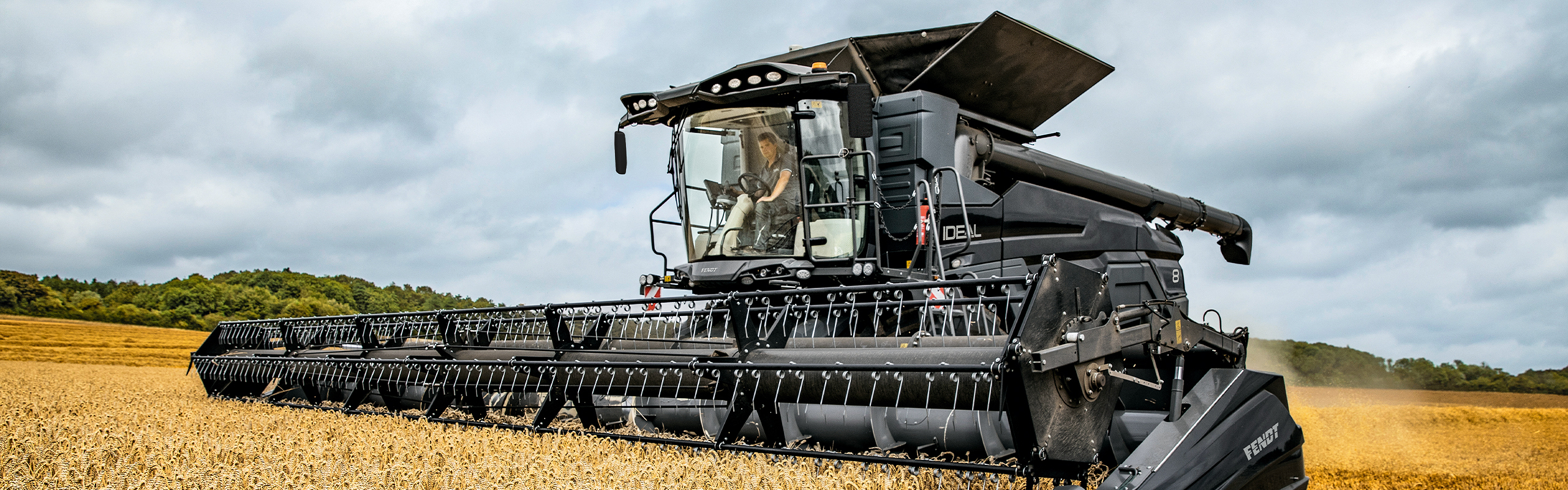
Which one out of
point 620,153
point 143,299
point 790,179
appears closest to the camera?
point 790,179

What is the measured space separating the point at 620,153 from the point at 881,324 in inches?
97.6

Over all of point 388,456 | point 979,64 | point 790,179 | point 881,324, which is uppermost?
Answer: point 979,64

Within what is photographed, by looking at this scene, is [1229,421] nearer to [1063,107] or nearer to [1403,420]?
[1063,107]

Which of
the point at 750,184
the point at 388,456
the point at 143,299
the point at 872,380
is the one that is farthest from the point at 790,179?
the point at 143,299

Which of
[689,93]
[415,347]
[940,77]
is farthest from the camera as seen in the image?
[940,77]

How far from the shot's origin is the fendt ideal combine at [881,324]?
9.01 ft

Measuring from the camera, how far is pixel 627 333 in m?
4.43

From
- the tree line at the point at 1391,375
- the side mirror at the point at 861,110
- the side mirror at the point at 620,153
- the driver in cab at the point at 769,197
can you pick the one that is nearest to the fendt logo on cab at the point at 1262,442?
the side mirror at the point at 861,110

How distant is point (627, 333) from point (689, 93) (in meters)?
1.69

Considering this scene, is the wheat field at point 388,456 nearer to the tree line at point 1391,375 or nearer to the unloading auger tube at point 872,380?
the unloading auger tube at point 872,380

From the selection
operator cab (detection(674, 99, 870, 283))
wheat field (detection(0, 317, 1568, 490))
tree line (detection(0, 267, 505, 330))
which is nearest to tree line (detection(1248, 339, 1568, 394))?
wheat field (detection(0, 317, 1568, 490))

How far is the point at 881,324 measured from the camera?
4.55m

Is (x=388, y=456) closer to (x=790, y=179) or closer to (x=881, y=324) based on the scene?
(x=881, y=324)

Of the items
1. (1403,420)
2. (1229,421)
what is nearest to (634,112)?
(1229,421)
